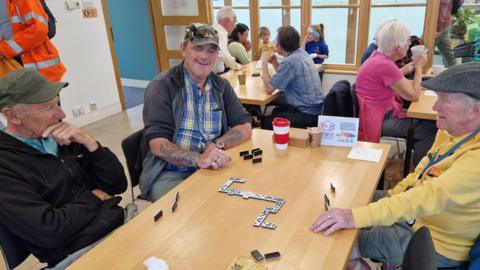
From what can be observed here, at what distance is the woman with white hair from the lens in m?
2.67

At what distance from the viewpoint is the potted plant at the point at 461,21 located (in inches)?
172

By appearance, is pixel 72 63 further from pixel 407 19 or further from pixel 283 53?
pixel 407 19

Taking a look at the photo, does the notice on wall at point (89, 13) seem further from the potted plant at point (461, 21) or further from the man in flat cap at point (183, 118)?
the potted plant at point (461, 21)

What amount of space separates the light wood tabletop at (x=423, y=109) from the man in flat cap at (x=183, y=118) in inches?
50.2

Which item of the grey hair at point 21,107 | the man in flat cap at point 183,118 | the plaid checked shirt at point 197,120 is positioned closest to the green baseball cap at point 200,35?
the man in flat cap at point 183,118

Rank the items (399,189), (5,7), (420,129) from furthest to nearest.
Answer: (5,7) → (420,129) → (399,189)

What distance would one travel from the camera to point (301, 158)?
178cm

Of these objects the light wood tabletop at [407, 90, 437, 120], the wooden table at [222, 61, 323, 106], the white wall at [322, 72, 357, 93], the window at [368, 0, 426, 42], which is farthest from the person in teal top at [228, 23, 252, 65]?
the light wood tabletop at [407, 90, 437, 120]

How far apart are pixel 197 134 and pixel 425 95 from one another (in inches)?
78.9

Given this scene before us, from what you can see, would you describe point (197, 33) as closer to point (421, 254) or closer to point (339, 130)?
point (339, 130)

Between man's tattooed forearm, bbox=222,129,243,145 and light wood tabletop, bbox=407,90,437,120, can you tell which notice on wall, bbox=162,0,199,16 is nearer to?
light wood tabletop, bbox=407,90,437,120

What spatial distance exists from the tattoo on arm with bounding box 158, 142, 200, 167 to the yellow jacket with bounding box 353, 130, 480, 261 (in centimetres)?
84

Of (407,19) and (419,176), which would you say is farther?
(407,19)

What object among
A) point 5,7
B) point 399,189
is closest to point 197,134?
point 399,189
